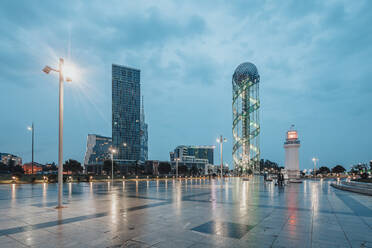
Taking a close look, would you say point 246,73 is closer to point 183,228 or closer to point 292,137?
point 292,137

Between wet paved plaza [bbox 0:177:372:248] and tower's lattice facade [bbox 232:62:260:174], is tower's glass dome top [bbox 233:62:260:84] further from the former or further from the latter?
wet paved plaza [bbox 0:177:372:248]

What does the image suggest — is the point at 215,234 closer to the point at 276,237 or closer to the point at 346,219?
the point at 276,237

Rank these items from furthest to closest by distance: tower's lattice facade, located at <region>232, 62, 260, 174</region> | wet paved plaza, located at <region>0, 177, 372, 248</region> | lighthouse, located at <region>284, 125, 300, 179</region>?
tower's lattice facade, located at <region>232, 62, 260, 174</region> → lighthouse, located at <region>284, 125, 300, 179</region> → wet paved plaza, located at <region>0, 177, 372, 248</region>

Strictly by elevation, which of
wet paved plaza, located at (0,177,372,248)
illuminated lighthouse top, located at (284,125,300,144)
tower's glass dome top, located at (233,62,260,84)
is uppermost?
tower's glass dome top, located at (233,62,260,84)

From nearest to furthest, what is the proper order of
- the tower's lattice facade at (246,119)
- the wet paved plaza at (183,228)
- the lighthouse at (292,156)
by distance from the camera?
1. the wet paved plaza at (183,228)
2. the lighthouse at (292,156)
3. the tower's lattice facade at (246,119)

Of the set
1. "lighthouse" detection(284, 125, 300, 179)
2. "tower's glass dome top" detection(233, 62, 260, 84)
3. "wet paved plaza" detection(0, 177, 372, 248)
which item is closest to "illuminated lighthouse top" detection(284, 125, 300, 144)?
"lighthouse" detection(284, 125, 300, 179)

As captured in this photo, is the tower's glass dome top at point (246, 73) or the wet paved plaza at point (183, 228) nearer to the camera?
the wet paved plaza at point (183, 228)

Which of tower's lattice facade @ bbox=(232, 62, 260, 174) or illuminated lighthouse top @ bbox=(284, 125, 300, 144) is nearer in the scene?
illuminated lighthouse top @ bbox=(284, 125, 300, 144)

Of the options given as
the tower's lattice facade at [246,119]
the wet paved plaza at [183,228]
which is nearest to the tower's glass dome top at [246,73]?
the tower's lattice facade at [246,119]

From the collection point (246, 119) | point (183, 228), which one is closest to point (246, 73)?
point (246, 119)

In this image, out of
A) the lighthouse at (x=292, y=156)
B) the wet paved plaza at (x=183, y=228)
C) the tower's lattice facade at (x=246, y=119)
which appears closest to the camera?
the wet paved plaza at (x=183, y=228)

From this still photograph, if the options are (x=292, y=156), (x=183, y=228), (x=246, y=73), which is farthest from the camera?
(x=246, y=73)

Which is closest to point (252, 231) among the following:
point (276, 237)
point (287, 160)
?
point (276, 237)

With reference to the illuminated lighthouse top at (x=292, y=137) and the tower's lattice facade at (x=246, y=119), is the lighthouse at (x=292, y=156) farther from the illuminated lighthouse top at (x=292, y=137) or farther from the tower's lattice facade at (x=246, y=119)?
the tower's lattice facade at (x=246, y=119)
